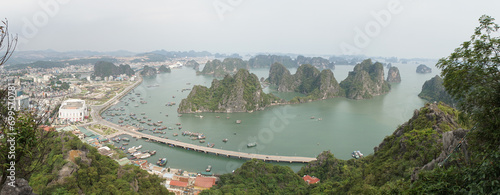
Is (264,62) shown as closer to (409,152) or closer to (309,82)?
(309,82)

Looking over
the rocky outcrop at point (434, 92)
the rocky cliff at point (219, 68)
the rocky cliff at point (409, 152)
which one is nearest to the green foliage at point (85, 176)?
the rocky cliff at point (409, 152)

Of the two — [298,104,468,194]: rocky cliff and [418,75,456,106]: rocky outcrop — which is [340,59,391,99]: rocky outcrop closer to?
[418,75,456,106]: rocky outcrop

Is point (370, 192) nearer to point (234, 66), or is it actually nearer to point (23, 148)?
point (23, 148)

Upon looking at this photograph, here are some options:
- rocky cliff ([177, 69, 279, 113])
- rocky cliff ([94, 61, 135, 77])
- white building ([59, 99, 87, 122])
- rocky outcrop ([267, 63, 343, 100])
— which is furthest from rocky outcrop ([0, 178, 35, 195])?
rocky cliff ([94, 61, 135, 77])

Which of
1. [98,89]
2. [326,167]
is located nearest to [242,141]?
[326,167]

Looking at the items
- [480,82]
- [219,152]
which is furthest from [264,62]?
[480,82]
